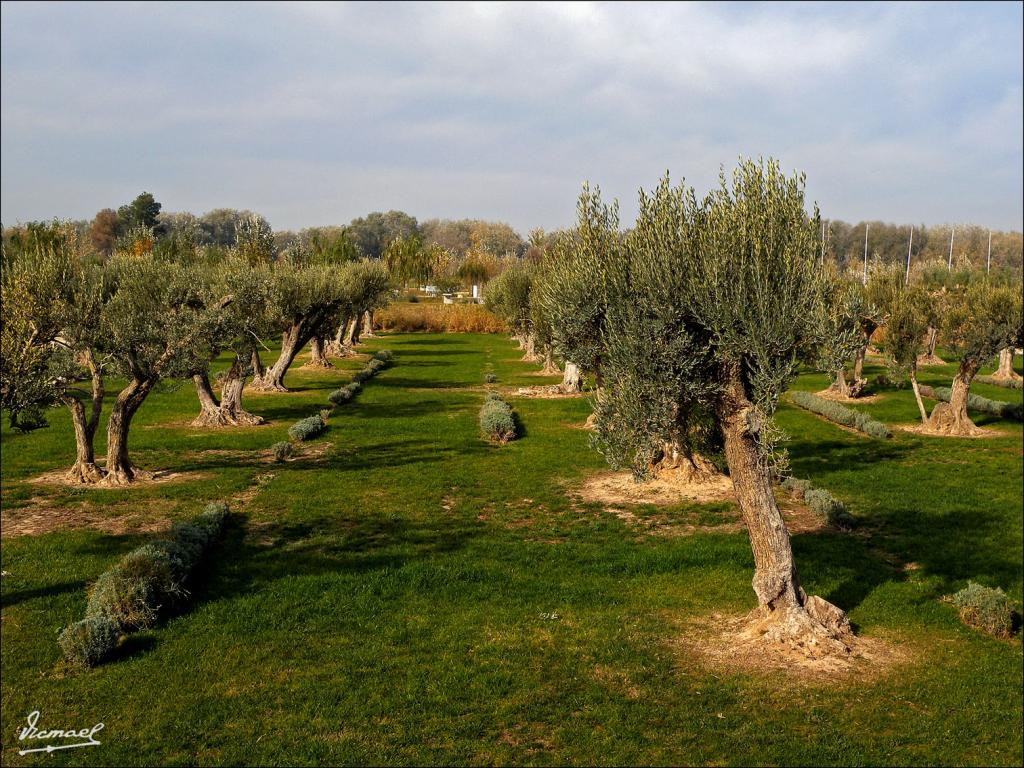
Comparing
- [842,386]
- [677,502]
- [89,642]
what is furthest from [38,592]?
[842,386]

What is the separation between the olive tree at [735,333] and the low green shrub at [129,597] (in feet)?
27.8

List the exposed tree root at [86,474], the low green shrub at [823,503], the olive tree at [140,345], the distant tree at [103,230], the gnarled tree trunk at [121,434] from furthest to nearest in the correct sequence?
1. the distant tree at [103,230]
2. the exposed tree root at [86,474]
3. the gnarled tree trunk at [121,434]
4. the olive tree at [140,345]
5. the low green shrub at [823,503]

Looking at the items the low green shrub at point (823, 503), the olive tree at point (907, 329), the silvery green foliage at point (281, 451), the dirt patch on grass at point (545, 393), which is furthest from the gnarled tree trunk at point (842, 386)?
the silvery green foliage at point (281, 451)

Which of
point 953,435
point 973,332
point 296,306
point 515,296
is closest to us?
point 973,332

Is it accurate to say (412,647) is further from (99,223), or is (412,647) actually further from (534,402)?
(99,223)

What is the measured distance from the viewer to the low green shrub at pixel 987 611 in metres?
14.3

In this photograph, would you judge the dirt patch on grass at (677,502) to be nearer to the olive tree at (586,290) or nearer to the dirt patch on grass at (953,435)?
the olive tree at (586,290)

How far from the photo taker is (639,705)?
11.5m

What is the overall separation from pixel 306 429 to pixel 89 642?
19.6 metres

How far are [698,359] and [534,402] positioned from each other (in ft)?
98.5

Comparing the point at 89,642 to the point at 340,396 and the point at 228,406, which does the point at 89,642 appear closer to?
the point at 228,406

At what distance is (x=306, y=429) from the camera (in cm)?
3198

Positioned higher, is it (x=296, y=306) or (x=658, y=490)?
(x=296, y=306)

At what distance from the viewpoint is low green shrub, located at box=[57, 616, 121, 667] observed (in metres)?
12.5
